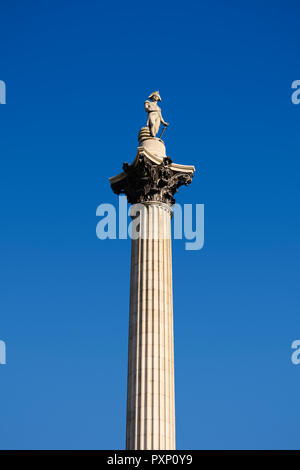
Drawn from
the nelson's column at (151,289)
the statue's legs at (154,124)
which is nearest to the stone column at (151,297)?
the nelson's column at (151,289)

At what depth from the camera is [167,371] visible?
39.2 meters

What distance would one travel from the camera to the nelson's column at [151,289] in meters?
37.9

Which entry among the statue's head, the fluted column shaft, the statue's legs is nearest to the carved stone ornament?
the fluted column shaft

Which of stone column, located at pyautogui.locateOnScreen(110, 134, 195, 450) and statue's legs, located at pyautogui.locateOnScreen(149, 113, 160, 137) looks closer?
stone column, located at pyautogui.locateOnScreen(110, 134, 195, 450)

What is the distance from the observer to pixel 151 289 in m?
41.3

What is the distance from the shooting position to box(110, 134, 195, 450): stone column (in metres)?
37.8

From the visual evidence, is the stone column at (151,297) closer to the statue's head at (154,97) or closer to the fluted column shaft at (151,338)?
the fluted column shaft at (151,338)

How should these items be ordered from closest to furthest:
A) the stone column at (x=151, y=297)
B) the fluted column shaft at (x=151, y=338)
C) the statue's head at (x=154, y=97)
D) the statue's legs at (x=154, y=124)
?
the fluted column shaft at (x=151, y=338), the stone column at (x=151, y=297), the statue's legs at (x=154, y=124), the statue's head at (x=154, y=97)

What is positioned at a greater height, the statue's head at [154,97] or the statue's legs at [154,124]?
the statue's head at [154,97]

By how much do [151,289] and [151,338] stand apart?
2910 millimetres

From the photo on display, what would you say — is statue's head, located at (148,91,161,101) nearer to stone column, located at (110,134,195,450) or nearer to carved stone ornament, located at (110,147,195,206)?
stone column, located at (110,134,195,450)

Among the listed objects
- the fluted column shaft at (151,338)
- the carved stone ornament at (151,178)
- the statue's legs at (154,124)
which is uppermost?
the statue's legs at (154,124)
